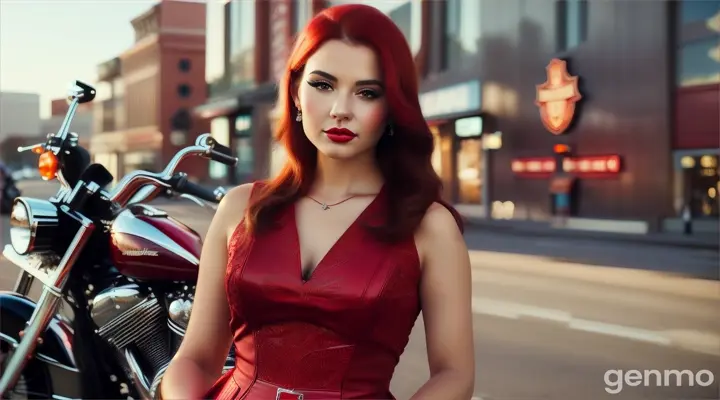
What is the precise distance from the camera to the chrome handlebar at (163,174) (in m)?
2.31

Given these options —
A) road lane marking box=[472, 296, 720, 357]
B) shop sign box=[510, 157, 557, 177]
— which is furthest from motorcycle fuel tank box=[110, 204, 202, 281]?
shop sign box=[510, 157, 557, 177]

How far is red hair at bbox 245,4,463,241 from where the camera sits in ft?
4.45

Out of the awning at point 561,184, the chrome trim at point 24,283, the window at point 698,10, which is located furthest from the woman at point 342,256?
the window at point 698,10

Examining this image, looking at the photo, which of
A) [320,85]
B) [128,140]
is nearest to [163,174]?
[320,85]

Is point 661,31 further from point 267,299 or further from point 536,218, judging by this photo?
point 267,299

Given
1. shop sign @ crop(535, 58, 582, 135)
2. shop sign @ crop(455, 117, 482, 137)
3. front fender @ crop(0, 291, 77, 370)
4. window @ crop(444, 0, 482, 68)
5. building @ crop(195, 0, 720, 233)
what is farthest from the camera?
shop sign @ crop(455, 117, 482, 137)

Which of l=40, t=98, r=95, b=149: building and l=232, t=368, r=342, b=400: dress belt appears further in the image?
l=40, t=98, r=95, b=149: building

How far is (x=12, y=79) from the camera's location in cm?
350

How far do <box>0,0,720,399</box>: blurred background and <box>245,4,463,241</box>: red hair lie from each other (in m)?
0.15

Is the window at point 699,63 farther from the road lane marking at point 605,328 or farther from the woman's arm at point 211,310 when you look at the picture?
the woman's arm at point 211,310

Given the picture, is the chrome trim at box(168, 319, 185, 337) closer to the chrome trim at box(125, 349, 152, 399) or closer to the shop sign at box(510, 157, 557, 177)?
the chrome trim at box(125, 349, 152, 399)

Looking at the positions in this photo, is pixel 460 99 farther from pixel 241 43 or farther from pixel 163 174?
pixel 163 174

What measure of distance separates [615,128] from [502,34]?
2.32 m

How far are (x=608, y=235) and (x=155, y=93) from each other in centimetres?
847
